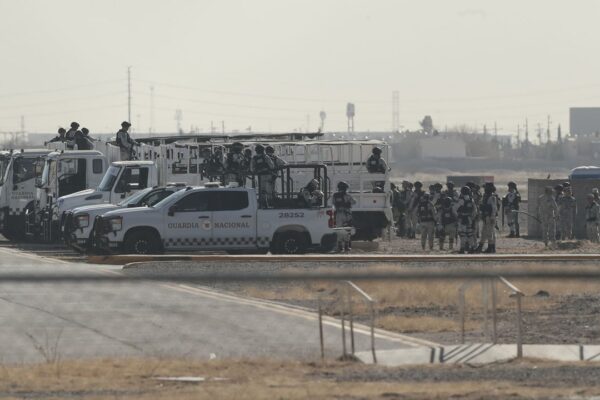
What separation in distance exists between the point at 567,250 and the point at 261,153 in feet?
24.9

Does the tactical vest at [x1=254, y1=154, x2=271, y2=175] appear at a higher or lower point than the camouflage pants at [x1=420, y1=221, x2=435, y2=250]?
higher

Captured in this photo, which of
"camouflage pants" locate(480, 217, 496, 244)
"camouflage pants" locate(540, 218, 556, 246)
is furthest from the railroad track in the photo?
"camouflage pants" locate(540, 218, 556, 246)

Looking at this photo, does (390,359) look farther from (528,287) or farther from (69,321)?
(69,321)

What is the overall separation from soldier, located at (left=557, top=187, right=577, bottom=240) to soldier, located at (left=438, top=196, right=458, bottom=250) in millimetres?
5516

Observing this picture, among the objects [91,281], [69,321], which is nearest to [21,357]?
[69,321]

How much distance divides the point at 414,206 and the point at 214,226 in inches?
441

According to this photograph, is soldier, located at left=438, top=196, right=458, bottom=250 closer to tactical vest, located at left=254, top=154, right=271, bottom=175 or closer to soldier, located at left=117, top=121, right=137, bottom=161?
tactical vest, located at left=254, top=154, right=271, bottom=175

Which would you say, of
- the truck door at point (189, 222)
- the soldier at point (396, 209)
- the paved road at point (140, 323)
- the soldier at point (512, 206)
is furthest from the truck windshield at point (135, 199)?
the paved road at point (140, 323)

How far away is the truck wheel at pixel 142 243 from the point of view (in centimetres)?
3070

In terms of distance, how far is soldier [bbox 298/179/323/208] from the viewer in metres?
31.3

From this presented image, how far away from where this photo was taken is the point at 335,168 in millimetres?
38281

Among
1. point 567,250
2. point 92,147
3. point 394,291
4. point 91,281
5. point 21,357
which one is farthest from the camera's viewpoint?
point 92,147

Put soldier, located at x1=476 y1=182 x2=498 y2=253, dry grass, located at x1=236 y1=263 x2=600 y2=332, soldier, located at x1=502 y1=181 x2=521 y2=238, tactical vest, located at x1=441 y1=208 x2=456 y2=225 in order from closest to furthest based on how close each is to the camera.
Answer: dry grass, located at x1=236 y1=263 x2=600 y2=332, soldier, located at x1=476 y1=182 x2=498 y2=253, tactical vest, located at x1=441 y1=208 x2=456 y2=225, soldier, located at x1=502 y1=181 x2=521 y2=238

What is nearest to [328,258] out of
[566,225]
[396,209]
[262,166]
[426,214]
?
[262,166]
